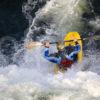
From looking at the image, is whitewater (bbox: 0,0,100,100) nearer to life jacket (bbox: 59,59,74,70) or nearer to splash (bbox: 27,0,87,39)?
splash (bbox: 27,0,87,39)

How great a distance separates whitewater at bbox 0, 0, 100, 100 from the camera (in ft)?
36.9

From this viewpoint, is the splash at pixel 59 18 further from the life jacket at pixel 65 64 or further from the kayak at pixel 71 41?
the life jacket at pixel 65 64

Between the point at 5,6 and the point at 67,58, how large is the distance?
369cm

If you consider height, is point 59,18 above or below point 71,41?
above

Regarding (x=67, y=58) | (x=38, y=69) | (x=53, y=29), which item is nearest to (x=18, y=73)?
(x=38, y=69)

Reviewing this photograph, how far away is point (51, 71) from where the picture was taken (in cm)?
1287

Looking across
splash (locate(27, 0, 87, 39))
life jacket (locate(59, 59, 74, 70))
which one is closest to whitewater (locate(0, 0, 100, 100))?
splash (locate(27, 0, 87, 39))

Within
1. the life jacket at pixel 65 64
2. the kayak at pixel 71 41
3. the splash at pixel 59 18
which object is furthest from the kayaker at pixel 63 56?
the splash at pixel 59 18

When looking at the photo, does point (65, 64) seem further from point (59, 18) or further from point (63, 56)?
point (59, 18)

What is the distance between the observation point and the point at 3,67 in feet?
44.5

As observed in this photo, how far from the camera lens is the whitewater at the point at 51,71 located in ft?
36.9

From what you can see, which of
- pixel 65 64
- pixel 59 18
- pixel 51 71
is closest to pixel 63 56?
pixel 65 64

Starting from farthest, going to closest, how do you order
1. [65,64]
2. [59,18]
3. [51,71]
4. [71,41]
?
[59,18]
[71,41]
[51,71]
[65,64]

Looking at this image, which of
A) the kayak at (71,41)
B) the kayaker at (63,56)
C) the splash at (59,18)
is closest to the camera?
the kayaker at (63,56)
